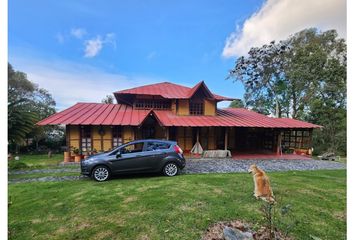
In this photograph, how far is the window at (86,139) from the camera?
44.7 feet

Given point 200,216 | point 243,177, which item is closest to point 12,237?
point 200,216

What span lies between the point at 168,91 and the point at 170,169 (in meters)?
10.1

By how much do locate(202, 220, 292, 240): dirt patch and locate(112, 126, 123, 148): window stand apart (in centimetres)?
1166

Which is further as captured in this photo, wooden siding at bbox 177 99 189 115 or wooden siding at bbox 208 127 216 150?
wooden siding at bbox 208 127 216 150

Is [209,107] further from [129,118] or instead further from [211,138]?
[129,118]

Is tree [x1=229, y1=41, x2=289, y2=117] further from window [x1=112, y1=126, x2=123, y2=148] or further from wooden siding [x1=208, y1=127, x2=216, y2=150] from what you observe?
window [x1=112, y1=126, x2=123, y2=148]

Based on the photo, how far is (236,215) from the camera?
4262 millimetres

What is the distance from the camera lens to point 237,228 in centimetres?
364

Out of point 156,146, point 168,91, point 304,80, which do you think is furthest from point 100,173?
point 304,80

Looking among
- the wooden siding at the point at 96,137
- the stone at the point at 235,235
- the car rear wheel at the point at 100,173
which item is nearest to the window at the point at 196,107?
the wooden siding at the point at 96,137

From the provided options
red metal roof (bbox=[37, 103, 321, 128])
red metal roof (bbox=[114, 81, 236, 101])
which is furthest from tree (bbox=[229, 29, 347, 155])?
red metal roof (bbox=[114, 81, 236, 101])

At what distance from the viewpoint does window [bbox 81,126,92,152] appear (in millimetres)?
13633
